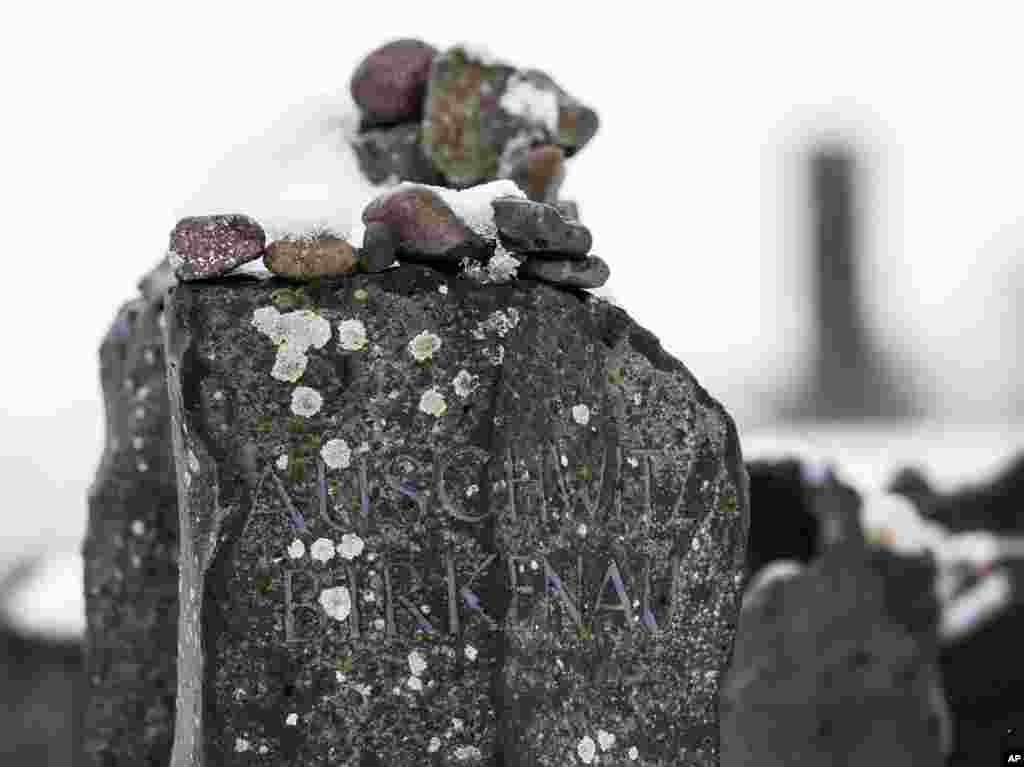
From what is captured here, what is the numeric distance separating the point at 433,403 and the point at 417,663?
1.71 ft

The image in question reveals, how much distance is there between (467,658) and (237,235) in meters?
0.97

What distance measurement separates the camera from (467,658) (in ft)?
11.0

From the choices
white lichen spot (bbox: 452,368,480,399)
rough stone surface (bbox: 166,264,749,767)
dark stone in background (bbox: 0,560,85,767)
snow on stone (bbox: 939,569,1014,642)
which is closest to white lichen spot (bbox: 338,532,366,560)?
rough stone surface (bbox: 166,264,749,767)

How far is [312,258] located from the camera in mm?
3338

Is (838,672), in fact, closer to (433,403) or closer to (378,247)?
(433,403)

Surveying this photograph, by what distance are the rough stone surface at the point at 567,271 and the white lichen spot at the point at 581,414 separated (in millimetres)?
258

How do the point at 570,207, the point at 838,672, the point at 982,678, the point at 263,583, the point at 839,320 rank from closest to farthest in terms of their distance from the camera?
the point at 263,583
the point at 570,207
the point at 838,672
the point at 982,678
the point at 839,320

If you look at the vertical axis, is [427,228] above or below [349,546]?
above

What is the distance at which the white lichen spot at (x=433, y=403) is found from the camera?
3348 millimetres

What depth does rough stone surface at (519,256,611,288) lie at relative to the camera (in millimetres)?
3439

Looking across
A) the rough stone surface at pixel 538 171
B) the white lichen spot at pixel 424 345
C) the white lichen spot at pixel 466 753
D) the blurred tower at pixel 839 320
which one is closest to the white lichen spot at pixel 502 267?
the white lichen spot at pixel 424 345

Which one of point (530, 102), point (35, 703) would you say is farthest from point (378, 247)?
point (35, 703)

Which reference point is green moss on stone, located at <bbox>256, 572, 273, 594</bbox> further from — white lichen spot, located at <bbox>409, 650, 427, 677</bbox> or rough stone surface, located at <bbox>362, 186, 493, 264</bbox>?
rough stone surface, located at <bbox>362, 186, 493, 264</bbox>

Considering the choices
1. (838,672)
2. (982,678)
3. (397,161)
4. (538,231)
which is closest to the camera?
(538,231)
